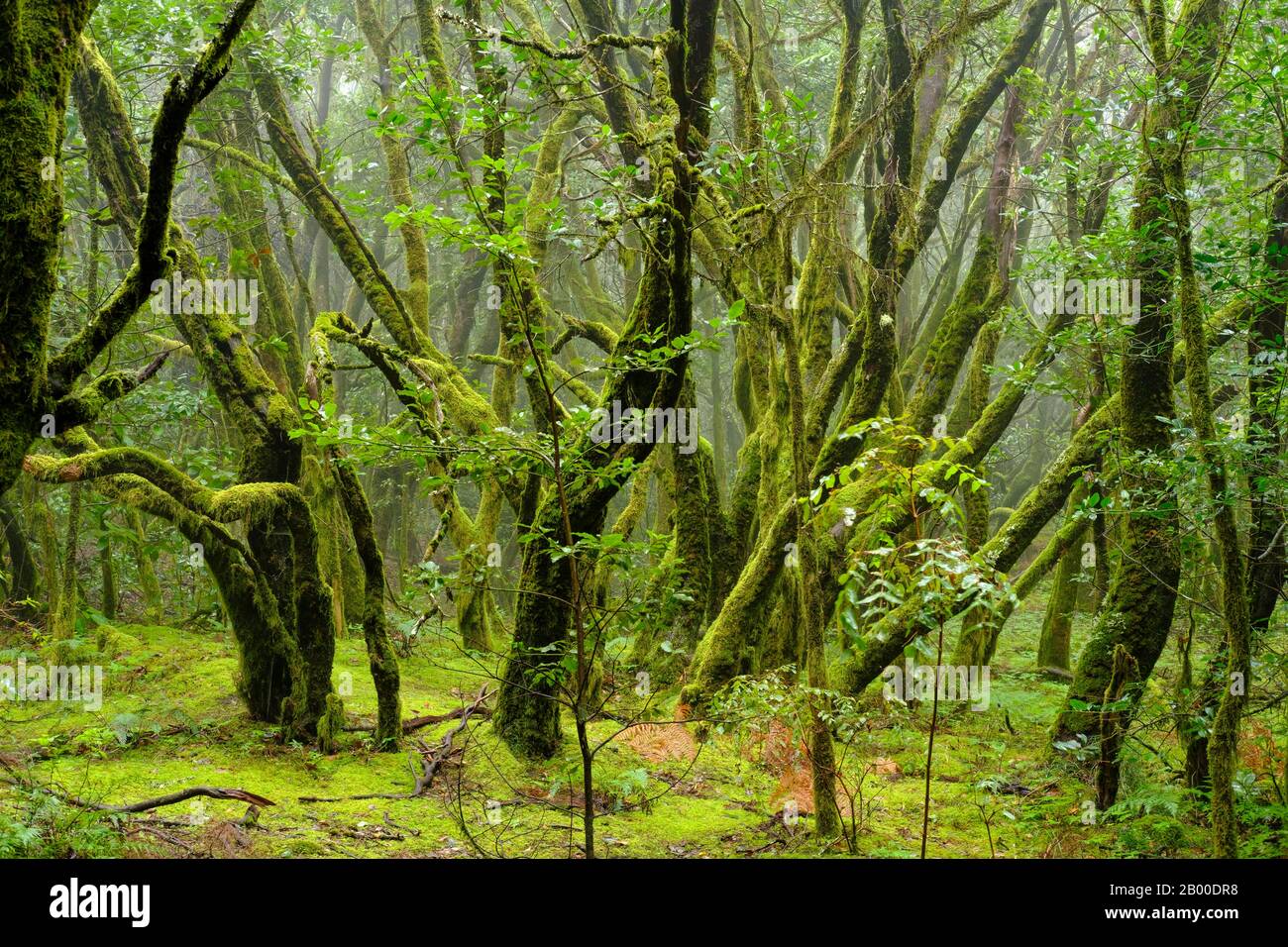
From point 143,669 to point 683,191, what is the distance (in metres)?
7.76

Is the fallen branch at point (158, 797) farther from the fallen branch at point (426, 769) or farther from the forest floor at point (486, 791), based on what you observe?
the fallen branch at point (426, 769)

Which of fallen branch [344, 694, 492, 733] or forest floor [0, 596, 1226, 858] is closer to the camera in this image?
forest floor [0, 596, 1226, 858]

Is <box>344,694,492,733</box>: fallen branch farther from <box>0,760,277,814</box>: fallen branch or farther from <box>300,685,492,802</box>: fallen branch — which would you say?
<box>0,760,277,814</box>: fallen branch

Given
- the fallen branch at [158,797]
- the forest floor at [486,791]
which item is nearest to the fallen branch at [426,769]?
the forest floor at [486,791]

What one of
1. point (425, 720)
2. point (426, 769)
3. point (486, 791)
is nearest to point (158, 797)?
point (426, 769)

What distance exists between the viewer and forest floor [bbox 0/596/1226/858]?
5387 mm

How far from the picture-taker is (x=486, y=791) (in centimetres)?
648

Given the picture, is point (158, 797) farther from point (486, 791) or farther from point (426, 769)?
point (486, 791)

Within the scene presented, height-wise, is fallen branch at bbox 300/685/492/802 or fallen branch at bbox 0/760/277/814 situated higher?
fallen branch at bbox 0/760/277/814

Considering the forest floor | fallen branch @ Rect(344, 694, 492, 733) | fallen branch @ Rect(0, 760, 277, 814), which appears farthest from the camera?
fallen branch @ Rect(344, 694, 492, 733)

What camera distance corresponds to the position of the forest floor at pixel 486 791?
5387 millimetres

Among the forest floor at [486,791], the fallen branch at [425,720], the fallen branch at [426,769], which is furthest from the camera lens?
the fallen branch at [425,720]

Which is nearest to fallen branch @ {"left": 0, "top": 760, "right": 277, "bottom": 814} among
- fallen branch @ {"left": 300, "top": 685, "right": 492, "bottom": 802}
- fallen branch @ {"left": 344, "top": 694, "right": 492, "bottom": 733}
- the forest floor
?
the forest floor
